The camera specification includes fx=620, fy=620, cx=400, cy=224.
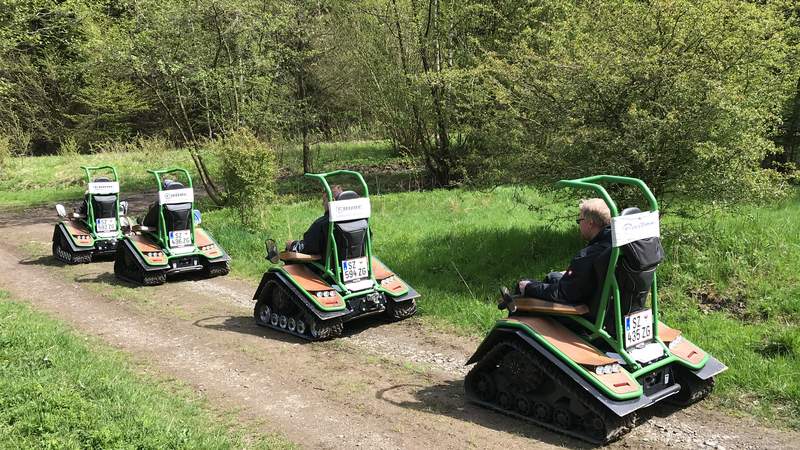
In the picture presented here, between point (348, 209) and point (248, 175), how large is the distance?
6.53m

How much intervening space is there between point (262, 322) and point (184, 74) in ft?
37.0

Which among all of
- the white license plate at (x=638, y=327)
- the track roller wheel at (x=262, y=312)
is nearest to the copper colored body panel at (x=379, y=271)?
the track roller wheel at (x=262, y=312)

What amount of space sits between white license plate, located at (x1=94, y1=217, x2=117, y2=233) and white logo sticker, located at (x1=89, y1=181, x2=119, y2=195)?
1.87 ft

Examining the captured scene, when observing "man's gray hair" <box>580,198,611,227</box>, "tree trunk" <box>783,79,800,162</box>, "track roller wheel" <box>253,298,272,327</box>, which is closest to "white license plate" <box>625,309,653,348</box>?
"man's gray hair" <box>580,198,611,227</box>

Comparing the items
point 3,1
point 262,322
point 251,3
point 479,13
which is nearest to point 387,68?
point 479,13

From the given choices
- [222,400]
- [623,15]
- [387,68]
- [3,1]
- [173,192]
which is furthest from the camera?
[387,68]

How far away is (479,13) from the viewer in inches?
750

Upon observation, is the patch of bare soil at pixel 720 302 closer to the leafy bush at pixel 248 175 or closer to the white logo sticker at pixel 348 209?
the white logo sticker at pixel 348 209

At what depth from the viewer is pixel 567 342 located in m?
5.12

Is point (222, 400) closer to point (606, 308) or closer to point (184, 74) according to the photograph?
point (606, 308)

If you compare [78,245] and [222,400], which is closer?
[222,400]

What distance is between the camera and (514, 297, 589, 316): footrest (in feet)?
16.9

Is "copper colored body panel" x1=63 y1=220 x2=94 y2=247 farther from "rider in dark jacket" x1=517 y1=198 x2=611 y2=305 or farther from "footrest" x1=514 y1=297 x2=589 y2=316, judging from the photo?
"rider in dark jacket" x1=517 y1=198 x2=611 y2=305

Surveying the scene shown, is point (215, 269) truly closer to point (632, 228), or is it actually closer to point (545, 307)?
point (545, 307)
